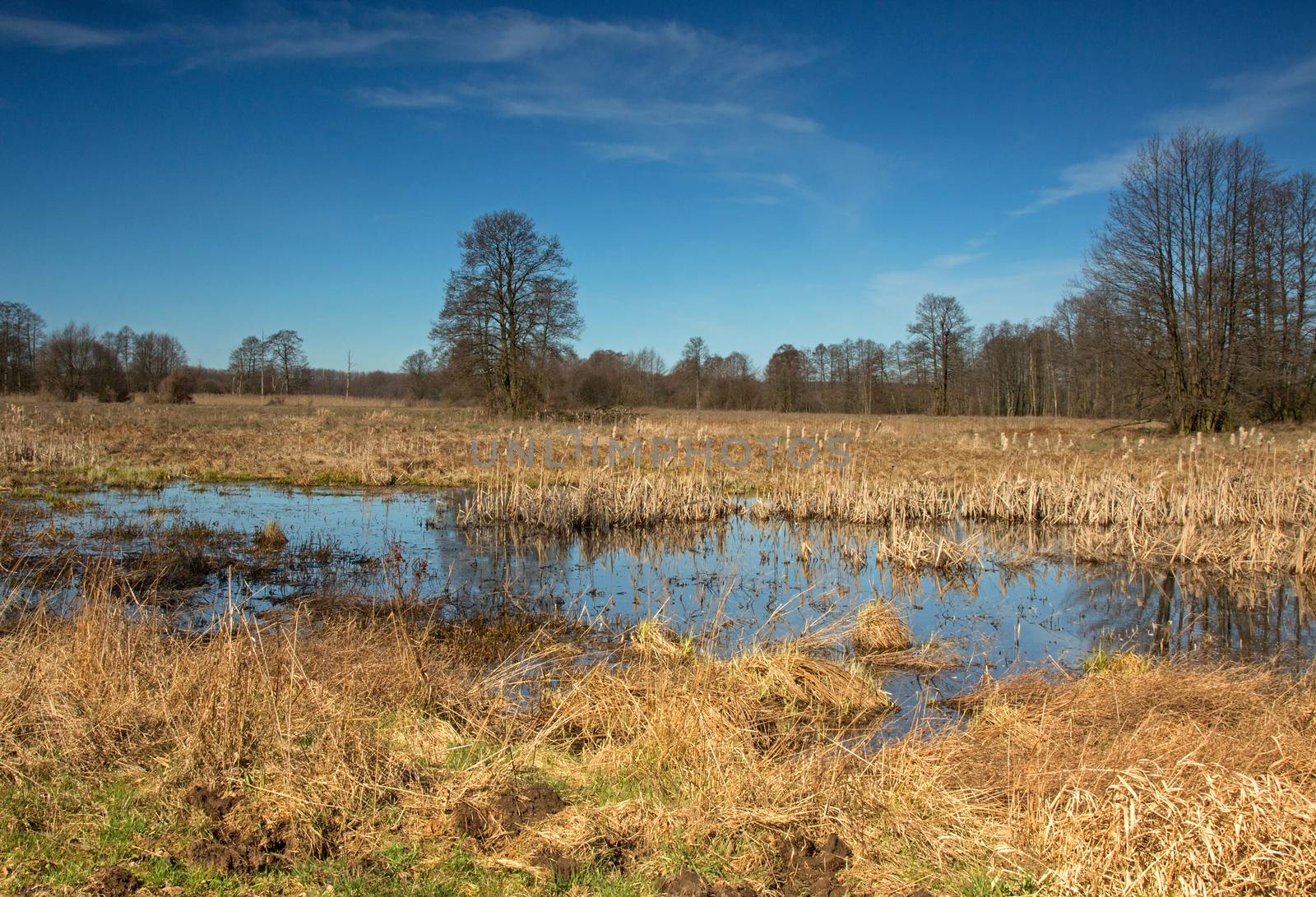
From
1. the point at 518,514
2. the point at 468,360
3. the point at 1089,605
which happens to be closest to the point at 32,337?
the point at 468,360

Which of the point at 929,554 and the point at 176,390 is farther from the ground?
the point at 176,390

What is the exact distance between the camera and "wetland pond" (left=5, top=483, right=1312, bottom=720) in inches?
318

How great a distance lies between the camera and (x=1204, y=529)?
40.8ft

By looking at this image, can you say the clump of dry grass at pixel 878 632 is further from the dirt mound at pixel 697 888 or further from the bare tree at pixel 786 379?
the bare tree at pixel 786 379

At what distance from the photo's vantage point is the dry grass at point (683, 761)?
10.00 feet

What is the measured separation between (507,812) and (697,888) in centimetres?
102

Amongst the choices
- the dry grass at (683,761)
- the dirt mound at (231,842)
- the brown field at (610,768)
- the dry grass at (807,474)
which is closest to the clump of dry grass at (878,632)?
the brown field at (610,768)

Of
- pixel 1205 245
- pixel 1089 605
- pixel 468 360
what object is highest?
pixel 1205 245

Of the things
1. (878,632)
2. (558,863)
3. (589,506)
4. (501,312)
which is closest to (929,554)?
(878,632)

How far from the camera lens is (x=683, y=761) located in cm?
429

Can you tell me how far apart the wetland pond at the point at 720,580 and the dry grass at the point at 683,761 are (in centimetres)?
158

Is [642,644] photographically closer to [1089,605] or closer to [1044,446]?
[1089,605]

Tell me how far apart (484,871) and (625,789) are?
939 millimetres

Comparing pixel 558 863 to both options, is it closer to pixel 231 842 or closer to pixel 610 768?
pixel 610 768
